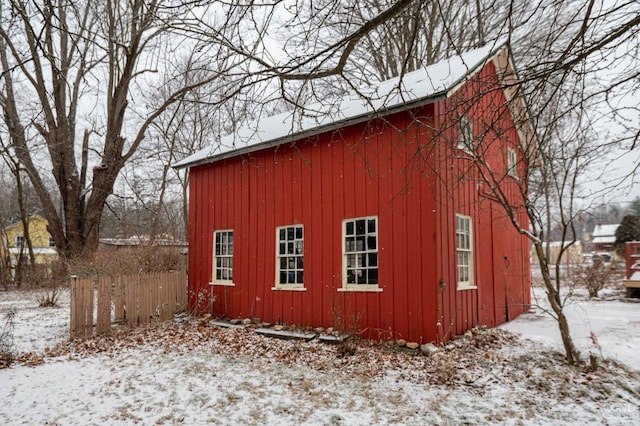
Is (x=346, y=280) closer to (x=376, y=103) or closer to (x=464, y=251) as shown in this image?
(x=464, y=251)

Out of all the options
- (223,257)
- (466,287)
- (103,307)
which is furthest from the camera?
(223,257)

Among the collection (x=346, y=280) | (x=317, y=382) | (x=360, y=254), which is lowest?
(x=317, y=382)

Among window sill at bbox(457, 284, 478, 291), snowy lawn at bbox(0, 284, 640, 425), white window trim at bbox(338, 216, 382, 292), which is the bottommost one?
snowy lawn at bbox(0, 284, 640, 425)

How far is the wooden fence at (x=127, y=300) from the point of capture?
329 inches

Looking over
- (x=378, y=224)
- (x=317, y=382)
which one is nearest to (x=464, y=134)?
(x=378, y=224)

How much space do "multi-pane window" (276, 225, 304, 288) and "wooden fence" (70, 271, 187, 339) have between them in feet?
10.6

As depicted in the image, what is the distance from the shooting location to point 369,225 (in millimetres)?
7797

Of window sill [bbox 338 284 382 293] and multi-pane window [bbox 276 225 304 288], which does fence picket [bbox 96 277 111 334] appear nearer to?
multi-pane window [bbox 276 225 304 288]

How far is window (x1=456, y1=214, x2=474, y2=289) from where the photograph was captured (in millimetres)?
7835

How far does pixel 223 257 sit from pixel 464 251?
6.06 m

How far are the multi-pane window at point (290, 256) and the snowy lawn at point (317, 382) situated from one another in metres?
1.44

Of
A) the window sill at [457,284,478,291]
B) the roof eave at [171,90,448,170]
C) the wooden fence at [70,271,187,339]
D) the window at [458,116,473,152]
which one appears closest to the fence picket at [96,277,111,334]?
the wooden fence at [70,271,187,339]

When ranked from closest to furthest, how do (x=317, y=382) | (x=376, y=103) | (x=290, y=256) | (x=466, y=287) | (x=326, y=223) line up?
(x=317, y=382)
(x=466, y=287)
(x=376, y=103)
(x=326, y=223)
(x=290, y=256)

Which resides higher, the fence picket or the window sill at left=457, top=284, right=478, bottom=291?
the window sill at left=457, top=284, right=478, bottom=291
